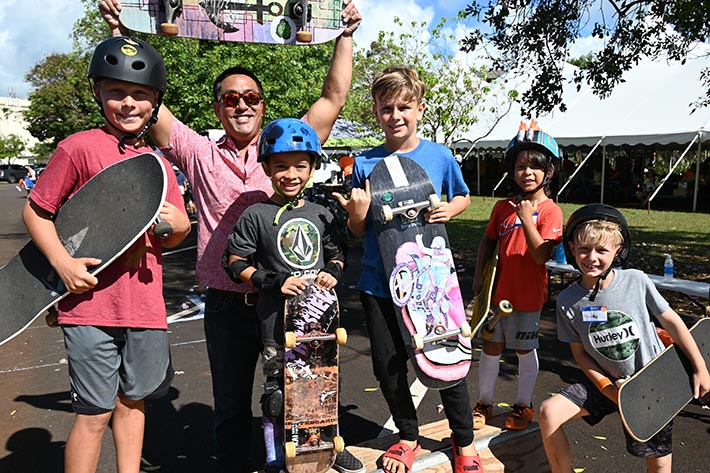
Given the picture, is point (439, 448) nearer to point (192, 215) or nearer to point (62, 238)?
point (62, 238)

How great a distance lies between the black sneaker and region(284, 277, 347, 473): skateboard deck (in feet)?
0.51

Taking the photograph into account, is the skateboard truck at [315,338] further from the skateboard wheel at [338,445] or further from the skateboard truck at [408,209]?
the skateboard truck at [408,209]

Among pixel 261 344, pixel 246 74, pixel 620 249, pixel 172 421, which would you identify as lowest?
pixel 172 421

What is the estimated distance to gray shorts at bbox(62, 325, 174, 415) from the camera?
2.19 m

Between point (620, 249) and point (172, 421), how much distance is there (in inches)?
125

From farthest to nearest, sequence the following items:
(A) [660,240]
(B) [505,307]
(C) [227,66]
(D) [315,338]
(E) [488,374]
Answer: (C) [227,66], (A) [660,240], (E) [488,374], (B) [505,307], (D) [315,338]

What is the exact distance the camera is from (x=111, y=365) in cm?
224

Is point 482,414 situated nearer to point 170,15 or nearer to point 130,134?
point 130,134

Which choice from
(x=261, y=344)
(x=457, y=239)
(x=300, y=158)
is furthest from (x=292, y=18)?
(x=457, y=239)

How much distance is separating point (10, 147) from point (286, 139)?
10008 cm

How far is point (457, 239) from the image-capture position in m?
12.1

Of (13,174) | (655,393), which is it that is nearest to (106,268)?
(655,393)

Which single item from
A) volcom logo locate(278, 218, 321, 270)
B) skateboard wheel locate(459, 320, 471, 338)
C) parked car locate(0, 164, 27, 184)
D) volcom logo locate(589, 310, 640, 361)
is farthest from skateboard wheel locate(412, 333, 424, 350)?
parked car locate(0, 164, 27, 184)

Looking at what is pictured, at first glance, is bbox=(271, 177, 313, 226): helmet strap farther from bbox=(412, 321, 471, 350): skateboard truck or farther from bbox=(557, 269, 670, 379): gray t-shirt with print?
bbox=(557, 269, 670, 379): gray t-shirt with print
